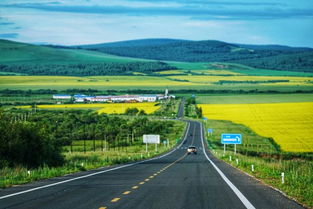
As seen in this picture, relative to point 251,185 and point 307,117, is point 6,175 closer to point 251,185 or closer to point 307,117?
point 251,185

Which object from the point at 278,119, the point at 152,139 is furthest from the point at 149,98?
the point at 152,139

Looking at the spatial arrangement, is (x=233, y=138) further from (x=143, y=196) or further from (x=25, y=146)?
(x=143, y=196)

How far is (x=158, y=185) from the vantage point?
21.0 metres

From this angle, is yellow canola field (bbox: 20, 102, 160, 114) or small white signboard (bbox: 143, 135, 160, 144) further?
yellow canola field (bbox: 20, 102, 160, 114)

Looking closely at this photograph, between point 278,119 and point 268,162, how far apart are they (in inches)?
2848

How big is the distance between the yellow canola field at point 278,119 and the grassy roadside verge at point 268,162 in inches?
95.4

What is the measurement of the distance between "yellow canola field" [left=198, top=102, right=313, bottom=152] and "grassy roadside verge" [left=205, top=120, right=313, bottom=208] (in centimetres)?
242

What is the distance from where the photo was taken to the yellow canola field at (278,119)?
8206cm

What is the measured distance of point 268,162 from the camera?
4094 centimetres

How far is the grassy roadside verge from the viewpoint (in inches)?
740

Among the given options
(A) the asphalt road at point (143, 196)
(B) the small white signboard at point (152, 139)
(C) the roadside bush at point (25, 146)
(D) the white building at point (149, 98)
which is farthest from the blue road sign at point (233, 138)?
(D) the white building at point (149, 98)

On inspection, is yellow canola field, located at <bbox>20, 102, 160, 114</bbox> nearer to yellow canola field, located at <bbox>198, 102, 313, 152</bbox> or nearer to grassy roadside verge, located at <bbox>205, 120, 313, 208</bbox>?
yellow canola field, located at <bbox>198, 102, 313, 152</bbox>

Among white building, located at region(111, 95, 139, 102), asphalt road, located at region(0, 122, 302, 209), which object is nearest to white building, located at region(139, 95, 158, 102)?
white building, located at region(111, 95, 139, 102)

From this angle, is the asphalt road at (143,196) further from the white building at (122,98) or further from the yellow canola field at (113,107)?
the white building at (122,98)
